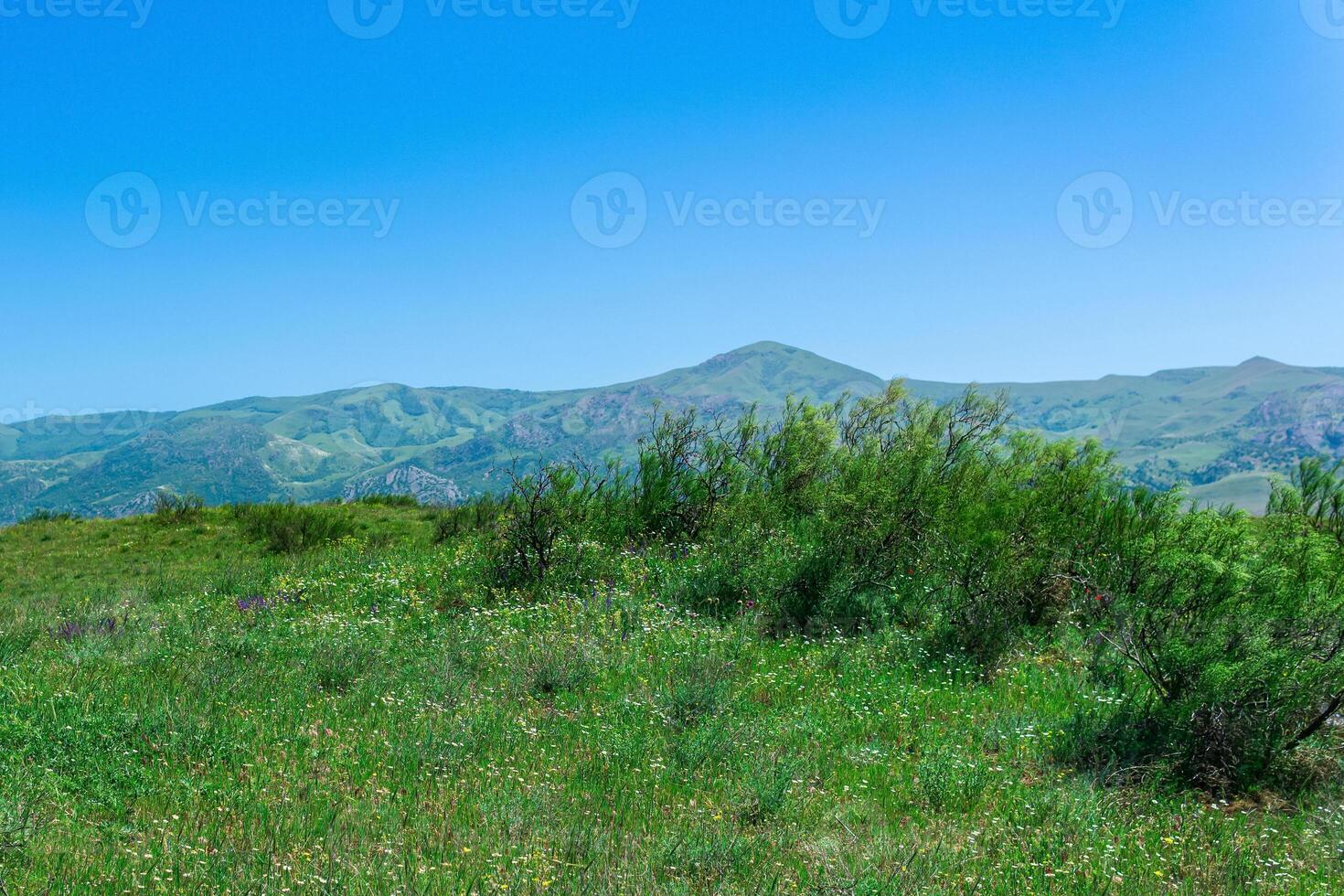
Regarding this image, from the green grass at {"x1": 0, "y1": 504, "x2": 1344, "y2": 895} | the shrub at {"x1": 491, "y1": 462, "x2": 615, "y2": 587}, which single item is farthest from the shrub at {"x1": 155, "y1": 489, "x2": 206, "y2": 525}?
the shrub at {"x1": 491, "y1": 462, "x2": 615, "y2": 587}

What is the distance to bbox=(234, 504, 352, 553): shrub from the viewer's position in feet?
66.8

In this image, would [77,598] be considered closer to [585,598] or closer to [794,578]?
[585,598]

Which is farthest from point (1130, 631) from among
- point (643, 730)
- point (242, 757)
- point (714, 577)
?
point (242, 757)

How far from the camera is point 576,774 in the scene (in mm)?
5551

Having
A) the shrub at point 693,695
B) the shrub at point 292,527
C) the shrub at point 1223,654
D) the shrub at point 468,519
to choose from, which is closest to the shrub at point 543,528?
the shrub at point 693,695

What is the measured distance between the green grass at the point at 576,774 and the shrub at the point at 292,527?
1008 centimetres

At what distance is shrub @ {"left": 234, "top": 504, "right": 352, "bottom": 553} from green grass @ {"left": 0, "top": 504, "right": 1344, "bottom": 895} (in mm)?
10080

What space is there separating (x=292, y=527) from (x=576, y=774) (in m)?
18.7

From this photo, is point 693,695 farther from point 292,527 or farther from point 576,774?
point 292,527

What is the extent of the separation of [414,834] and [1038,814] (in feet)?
13.7

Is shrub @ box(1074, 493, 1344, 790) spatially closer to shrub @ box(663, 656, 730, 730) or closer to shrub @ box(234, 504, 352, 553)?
shrub @ box(663, 656, 730, 730)

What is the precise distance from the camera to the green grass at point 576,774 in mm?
4121

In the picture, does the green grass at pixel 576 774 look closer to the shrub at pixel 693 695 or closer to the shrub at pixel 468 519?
the shrub at pixel 693 695

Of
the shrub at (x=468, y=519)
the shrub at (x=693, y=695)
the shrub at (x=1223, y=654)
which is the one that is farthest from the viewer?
the shrub at (x=468, y=519)
